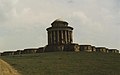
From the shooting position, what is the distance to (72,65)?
47.7m

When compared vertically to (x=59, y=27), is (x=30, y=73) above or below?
below

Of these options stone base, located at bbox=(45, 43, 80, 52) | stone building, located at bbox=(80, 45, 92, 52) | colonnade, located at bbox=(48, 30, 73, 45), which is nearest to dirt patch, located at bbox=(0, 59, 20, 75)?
stone base, located at bbox=(45, 43, 80, 52)

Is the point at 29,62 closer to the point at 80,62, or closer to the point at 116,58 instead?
the point at 80,62

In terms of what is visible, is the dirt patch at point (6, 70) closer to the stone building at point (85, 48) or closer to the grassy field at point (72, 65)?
the grassy field at point (72, 65)

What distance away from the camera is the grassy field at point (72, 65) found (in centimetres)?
4256

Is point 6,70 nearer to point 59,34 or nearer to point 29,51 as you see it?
point 29,51

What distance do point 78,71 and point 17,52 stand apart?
31960 mm

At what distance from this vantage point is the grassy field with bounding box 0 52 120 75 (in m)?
42.6

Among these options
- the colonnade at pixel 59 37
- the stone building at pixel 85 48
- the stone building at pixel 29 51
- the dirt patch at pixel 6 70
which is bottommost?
the dirt patch at pixel 6 70

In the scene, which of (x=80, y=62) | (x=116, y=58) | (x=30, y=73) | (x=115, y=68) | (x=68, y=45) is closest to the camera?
(x=30, y=73)

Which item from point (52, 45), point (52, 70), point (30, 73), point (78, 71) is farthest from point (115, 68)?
point (52, 45)

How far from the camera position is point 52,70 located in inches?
1705

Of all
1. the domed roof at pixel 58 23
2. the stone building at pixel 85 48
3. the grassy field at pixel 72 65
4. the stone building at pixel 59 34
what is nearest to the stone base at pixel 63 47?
the stone building at pixel 85 48

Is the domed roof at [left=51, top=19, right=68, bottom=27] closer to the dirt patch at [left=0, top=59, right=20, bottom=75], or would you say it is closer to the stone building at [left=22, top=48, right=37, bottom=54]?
the stone building at [left=22, top=48, right=37, bottom=54]
